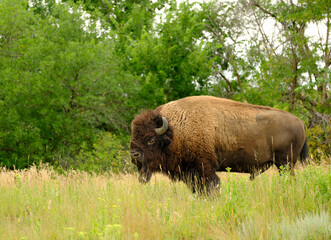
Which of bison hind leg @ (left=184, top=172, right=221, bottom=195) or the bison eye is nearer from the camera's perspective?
bison hind leg @ (left=184, top=172, right=221, bottom=195)

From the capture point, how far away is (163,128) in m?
7.56

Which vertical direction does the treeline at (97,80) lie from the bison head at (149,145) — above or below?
above

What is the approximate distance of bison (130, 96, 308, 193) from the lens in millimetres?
7523

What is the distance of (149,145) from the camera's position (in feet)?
25.4

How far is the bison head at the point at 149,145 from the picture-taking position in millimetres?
7688

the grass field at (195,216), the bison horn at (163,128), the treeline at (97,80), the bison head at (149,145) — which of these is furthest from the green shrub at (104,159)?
the grass field at (195,216)

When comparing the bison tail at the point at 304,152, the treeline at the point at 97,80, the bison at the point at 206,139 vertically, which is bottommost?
the bison tail at the point at 304,152

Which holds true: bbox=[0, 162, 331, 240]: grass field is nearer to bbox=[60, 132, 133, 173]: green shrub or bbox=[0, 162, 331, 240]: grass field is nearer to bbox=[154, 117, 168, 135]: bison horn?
bbox=[154, 117, 168, 135]: bison horn

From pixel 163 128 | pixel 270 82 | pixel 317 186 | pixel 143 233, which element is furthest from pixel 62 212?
pixel 270 82

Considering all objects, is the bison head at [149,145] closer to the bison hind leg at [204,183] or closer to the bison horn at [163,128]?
the bison horn at [163,128]

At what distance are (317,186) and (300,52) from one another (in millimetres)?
14330

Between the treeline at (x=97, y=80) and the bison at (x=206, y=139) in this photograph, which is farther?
the treeline at (x=97, y=80)

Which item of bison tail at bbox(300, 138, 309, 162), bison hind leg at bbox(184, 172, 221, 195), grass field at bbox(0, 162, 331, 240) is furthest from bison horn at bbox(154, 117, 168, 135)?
bison tail at bbox(300, 138, 309, 162)

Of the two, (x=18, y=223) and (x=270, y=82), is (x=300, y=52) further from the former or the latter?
(x=18, y=223)
